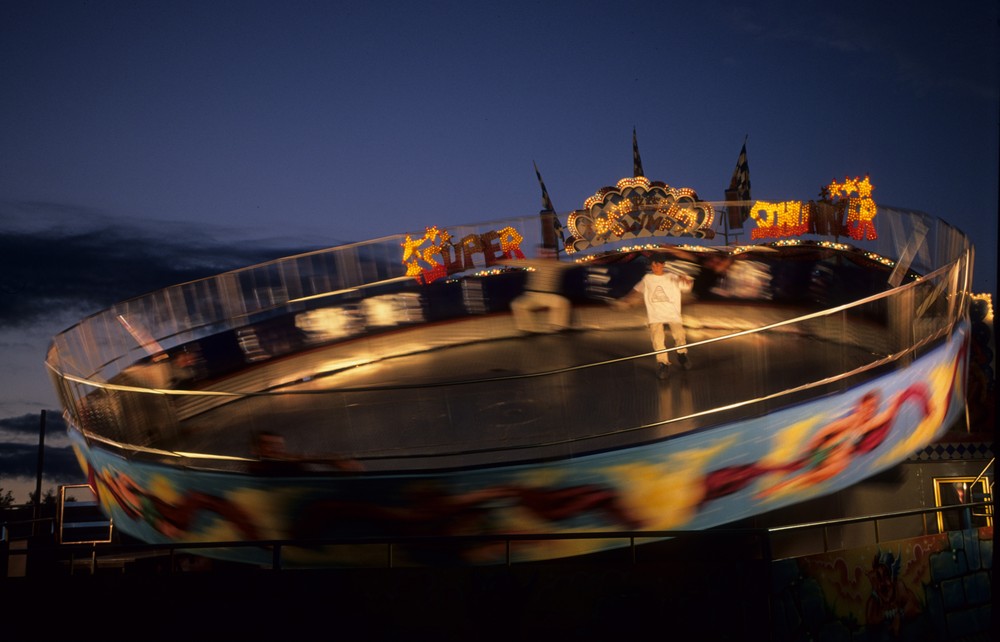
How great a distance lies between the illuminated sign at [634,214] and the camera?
26.8 metres

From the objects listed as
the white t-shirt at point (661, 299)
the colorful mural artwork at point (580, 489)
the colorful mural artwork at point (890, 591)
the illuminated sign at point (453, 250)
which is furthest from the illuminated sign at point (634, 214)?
the colorful mural artwork at point (890, 591)

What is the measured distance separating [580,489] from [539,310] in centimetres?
1337

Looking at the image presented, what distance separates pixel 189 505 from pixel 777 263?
16.9 metres

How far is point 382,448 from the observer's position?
1180 centimetres

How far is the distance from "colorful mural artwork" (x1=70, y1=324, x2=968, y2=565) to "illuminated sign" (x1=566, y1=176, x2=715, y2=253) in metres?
13.8

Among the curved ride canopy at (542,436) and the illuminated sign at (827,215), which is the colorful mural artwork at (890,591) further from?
the illuminated sign at (827,215)

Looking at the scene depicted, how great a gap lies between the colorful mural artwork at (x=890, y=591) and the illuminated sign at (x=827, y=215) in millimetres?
12223

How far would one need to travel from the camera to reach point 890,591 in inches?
423

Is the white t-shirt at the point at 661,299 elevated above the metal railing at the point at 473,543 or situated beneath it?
elevated above

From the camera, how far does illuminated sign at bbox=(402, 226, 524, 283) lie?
2597 centimetres

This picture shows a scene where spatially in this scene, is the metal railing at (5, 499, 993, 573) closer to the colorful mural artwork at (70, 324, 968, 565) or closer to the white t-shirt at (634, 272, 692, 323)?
the colorful mural artwork at (70, 324, 968, 565)

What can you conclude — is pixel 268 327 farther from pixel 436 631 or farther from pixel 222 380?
pixel 436 631

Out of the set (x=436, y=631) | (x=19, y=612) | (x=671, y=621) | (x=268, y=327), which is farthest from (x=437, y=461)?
(x=268, y=327)

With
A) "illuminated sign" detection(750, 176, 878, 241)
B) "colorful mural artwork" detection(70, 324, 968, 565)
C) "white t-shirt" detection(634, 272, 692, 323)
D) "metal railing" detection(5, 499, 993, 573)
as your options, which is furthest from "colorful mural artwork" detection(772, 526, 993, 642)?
"illuminated sign" detection(750, 176, 878, 241)
